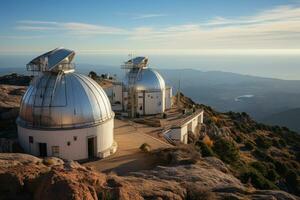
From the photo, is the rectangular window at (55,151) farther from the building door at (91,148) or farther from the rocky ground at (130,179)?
the rocky ground at (130,179)

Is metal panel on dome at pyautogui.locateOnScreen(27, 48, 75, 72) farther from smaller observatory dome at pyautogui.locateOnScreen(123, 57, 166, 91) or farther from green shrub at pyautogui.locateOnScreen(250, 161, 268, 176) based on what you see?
Result: green shrub at pyautogui.locateOnScreen(250, 161, 268, 176)

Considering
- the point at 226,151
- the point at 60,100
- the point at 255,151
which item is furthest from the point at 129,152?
the point at 255,151

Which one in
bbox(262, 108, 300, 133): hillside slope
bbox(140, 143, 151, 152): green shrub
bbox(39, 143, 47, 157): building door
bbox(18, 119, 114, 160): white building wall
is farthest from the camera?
bbox(262, 108, 300, 133): hillside slope

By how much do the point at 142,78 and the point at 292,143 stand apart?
2824 centimetres

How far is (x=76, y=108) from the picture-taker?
70.4 ft

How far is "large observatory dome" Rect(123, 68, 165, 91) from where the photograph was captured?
37656mm

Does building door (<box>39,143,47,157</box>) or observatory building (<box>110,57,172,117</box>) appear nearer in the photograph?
building door (<box>39,143,47,157</box>)

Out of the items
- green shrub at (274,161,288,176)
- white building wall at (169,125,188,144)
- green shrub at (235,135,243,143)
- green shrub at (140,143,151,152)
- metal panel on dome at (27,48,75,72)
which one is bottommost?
green shrub at (274,161,288,176)

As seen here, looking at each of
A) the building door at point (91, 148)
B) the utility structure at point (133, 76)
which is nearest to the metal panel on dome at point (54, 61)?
the building door at point (91, 148)

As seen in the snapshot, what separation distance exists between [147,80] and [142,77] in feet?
2.23

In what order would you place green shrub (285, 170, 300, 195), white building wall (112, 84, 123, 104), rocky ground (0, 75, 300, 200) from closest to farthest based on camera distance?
rocky ground (0, 75, 300, 200) → green shrub (285, 170, 300, 195) → white building wall (112, 84, 123, 104)

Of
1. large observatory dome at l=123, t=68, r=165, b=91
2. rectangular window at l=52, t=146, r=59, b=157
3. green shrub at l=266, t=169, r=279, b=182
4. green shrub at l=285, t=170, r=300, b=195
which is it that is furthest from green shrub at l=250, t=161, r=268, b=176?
rectangular window at l=52, t=146, r=59, b=157

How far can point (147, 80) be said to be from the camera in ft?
125

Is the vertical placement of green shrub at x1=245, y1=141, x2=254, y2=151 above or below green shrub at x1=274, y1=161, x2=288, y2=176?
above
